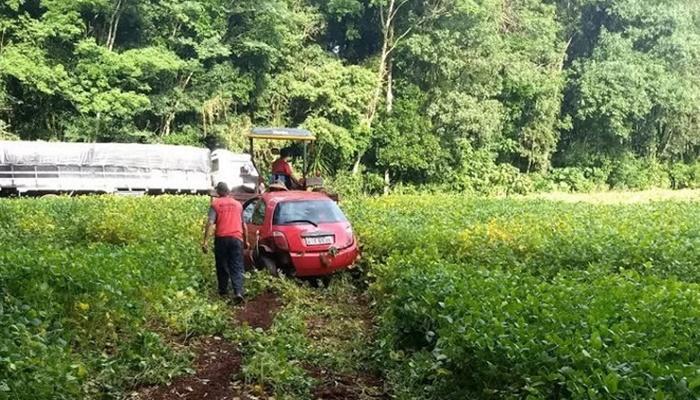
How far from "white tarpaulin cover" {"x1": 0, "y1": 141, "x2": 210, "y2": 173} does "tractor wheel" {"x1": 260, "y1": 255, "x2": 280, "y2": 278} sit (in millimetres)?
21564

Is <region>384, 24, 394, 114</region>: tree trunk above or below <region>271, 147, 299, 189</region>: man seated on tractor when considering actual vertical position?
above

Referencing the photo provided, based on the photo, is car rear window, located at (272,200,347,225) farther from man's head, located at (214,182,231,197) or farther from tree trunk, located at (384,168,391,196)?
tree trunk, located at (384,168,391,196)

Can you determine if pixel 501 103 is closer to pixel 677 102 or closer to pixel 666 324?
pixel 677 102

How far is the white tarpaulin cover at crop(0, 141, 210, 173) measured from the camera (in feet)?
94.3

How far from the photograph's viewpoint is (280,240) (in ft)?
35.2

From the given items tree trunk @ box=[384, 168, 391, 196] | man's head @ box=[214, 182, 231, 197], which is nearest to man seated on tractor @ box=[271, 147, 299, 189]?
man's head @ box=[214, 182, 231, 197]

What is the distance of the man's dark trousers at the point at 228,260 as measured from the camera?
980 centimetres

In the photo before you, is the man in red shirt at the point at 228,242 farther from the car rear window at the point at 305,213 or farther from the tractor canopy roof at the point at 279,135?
the tractor canopy roof at the point at 279,135

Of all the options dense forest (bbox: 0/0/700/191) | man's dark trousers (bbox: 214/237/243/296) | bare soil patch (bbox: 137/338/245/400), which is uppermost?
dense forest (bbox: 0/0/700/191)

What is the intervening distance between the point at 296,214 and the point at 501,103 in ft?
108

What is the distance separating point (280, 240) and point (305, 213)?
0.69 m

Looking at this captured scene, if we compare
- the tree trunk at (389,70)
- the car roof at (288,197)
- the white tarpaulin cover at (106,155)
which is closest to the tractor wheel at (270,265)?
the car roof at (288,197)

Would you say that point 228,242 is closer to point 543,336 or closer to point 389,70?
point 543,336

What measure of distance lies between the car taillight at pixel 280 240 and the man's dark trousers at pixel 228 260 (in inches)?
36.2
